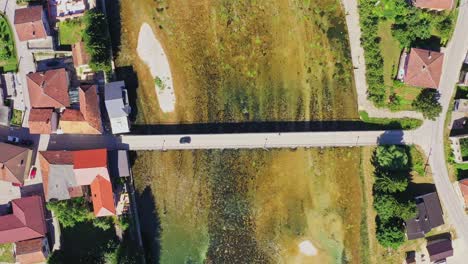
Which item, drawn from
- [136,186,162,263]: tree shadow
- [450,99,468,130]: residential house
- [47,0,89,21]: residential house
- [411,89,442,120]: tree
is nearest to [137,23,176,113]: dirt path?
[47,0,89,21]: residential house

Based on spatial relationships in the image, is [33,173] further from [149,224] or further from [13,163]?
[149,224]

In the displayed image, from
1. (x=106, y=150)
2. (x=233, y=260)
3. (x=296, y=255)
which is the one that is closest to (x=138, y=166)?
(x=106, y=150)

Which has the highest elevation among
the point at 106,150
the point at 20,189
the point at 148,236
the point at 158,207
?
the point at 106,150

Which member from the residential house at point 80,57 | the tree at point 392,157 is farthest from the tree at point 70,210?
the tree at point 392,157

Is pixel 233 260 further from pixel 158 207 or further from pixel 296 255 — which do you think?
pixel 158 207

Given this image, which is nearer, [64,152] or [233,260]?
[64,152]

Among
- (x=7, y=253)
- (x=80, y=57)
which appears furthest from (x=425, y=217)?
(x=7, y=253)

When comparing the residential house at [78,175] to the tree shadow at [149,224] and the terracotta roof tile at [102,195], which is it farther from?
the tree shadow at [149,224]
